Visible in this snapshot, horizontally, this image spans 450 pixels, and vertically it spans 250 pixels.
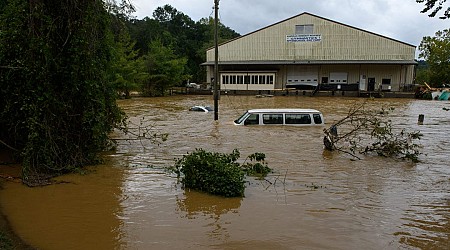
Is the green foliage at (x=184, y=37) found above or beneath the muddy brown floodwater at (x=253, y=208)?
above

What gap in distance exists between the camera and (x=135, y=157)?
1391 cm

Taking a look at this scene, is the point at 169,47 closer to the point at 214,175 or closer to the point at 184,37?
the point at 184,37

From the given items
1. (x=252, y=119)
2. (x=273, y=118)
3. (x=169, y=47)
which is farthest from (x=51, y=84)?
(x=169, y=47)

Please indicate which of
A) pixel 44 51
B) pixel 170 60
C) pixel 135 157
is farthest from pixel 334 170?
pixel 170 60

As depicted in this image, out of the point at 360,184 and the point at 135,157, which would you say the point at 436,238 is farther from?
the point at 135,157

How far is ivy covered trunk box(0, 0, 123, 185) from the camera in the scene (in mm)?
10516

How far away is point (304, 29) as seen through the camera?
188ft

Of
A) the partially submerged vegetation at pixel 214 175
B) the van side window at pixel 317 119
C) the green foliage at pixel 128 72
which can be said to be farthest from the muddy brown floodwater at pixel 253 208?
the green foliage at pixel 128 72

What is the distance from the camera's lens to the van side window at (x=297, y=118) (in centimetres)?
1942

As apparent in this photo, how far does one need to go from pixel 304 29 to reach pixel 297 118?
1615 inches

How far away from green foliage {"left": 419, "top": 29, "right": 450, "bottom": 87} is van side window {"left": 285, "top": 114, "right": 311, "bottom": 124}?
50.4m

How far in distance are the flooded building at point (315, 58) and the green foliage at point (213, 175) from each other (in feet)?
161

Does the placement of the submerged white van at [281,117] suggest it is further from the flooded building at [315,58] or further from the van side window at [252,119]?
the flooded building at [315,58]

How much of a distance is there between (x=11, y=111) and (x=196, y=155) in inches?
236
